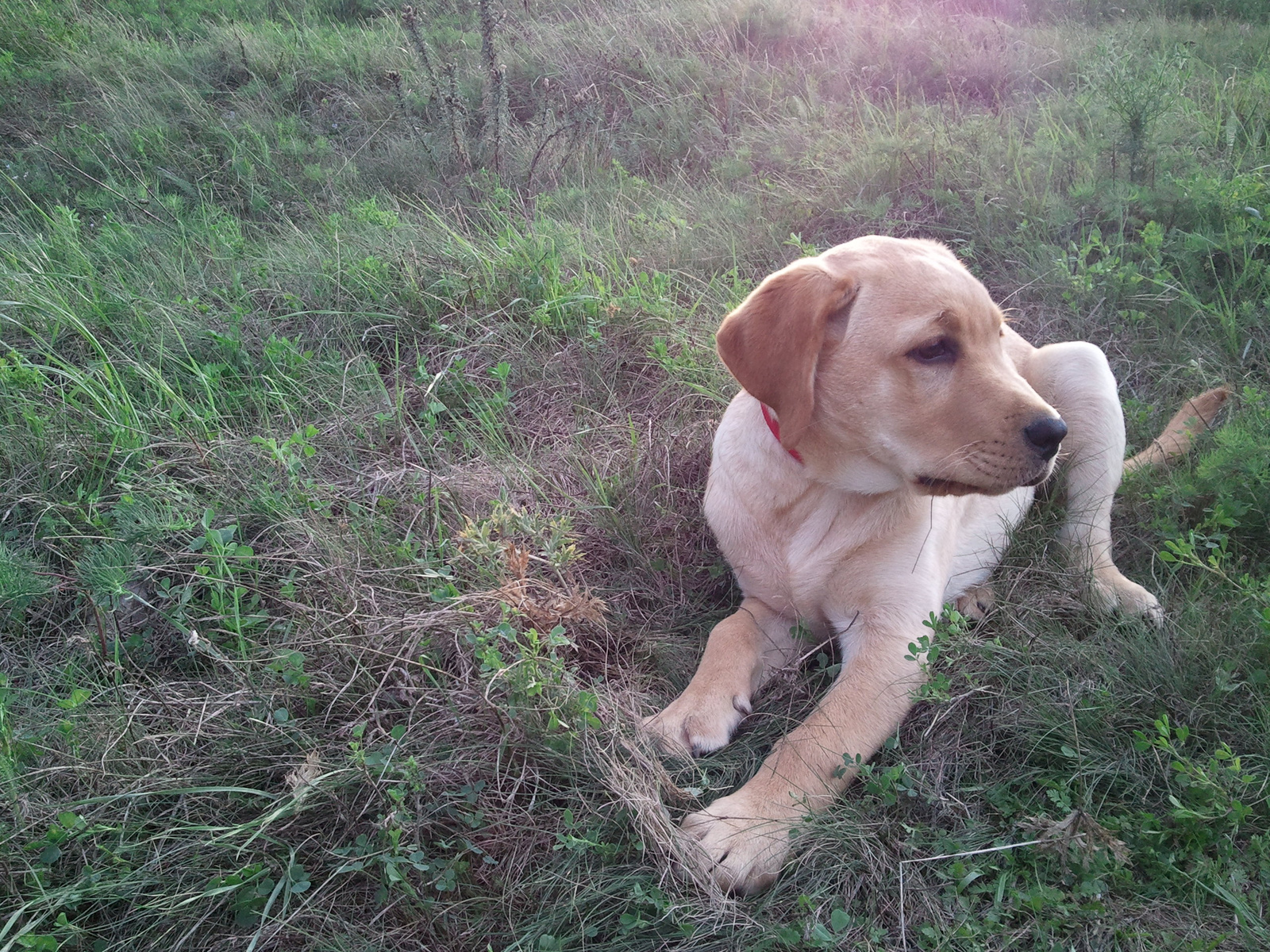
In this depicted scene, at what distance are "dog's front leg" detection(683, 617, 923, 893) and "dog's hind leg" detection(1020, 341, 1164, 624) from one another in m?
0.69

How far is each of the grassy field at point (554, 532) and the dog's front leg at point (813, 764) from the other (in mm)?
61

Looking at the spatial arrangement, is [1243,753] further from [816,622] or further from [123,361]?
[123,361]

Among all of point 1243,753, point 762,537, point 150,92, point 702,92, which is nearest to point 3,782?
point 762,537

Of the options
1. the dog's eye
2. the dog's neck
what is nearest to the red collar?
the dog's neck

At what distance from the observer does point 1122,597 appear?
91.0 inches

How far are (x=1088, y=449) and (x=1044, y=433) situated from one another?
91cm

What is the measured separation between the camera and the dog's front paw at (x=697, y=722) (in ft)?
6.71

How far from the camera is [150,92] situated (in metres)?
5.91

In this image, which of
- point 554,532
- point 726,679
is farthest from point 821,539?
point 554,532

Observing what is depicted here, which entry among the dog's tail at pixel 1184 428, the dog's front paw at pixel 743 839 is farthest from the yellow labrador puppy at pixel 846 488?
the dog's tail at pixel 1184 428

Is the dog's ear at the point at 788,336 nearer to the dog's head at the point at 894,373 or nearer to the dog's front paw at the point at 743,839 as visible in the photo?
the dog's head at the point at 894,373

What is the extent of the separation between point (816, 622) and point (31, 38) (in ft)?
25.6

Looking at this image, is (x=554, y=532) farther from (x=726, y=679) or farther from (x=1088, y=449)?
(x=1088, y=449)

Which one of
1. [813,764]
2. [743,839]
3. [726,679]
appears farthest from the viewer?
[726,679]
